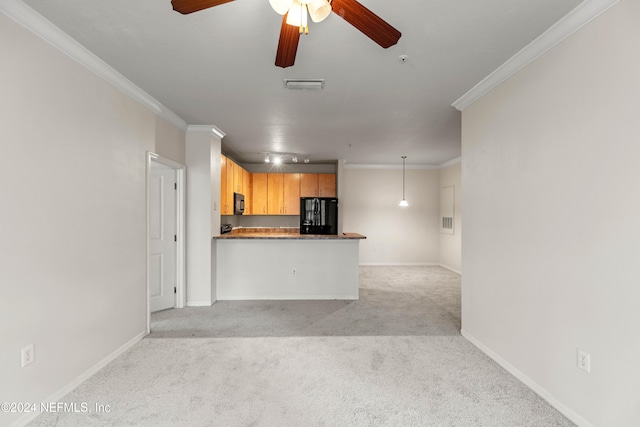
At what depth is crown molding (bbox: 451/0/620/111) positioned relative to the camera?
183cm

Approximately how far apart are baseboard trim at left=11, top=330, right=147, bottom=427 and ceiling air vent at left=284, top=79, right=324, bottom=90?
2.88 metres

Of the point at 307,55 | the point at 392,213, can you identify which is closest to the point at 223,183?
the point at 307,55

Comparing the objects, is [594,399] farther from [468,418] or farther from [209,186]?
[209,186]

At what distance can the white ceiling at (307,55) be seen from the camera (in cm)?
191

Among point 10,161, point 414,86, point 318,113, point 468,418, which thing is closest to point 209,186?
point 318,113

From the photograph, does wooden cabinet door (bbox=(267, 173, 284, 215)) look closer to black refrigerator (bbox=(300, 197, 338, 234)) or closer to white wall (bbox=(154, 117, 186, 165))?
black refrigerator (bbox=(300, 197, 338, 234))

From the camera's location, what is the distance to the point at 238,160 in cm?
728

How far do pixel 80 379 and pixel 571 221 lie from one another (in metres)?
3.63

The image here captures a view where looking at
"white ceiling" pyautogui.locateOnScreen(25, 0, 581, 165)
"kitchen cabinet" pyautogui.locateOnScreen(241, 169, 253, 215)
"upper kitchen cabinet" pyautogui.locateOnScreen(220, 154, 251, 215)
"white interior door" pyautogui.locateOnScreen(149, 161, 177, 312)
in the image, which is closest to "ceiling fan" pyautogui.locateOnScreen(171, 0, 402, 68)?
"white ceiling" pyautogui.locateOnScreen(25, 0, 581, 165)

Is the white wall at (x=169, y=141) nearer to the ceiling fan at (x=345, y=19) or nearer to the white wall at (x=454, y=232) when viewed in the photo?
the ceiling fan at (x=345, y=19)

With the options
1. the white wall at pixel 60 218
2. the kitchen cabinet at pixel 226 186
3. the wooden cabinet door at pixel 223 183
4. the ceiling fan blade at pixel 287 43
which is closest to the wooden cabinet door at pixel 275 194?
the kitchen cabinet at pixel 226 186

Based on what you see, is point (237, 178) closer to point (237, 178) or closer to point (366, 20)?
point (237, 178)

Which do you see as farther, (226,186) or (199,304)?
(226,186)

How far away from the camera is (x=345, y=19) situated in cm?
138
